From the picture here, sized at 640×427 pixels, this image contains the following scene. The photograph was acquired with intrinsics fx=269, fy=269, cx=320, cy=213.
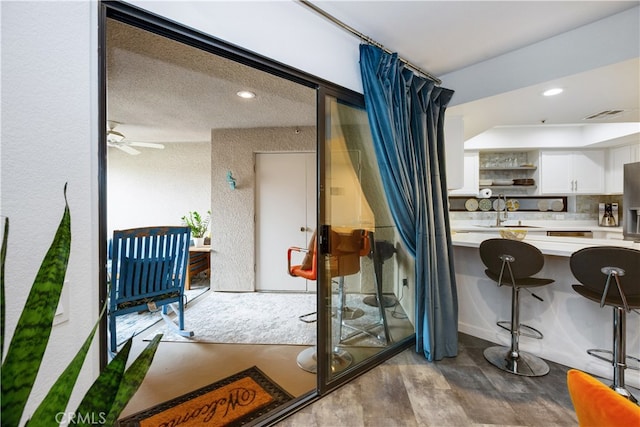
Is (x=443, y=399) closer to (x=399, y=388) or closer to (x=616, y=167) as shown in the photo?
(x=399, y=388)

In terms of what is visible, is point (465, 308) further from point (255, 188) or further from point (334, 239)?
point (255, 188)

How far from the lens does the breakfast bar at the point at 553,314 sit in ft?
6.25

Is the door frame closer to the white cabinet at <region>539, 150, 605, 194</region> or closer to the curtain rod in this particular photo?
the curtain rod

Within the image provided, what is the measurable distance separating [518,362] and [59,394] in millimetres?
2647

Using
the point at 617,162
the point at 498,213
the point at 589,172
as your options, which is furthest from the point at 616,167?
the point at 498,213

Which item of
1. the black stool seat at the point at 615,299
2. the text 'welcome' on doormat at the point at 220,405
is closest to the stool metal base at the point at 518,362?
the black stool seat at the point at 615,299

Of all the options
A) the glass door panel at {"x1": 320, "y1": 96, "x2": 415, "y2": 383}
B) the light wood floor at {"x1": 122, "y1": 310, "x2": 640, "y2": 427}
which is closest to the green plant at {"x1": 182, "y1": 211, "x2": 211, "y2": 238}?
the light wood floor at {"x1": 122, "y1": 310, "x2": 640, "y2": 427}

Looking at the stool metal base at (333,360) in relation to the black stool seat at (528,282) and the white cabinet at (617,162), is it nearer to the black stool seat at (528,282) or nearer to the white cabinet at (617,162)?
the black stool seat at (528,282)

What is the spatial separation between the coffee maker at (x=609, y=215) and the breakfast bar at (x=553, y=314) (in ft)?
9.79

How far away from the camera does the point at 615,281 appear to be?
4.82ft

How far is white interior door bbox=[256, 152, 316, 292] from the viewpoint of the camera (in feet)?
12.8

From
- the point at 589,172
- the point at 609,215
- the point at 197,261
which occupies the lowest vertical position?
the point at 197,261

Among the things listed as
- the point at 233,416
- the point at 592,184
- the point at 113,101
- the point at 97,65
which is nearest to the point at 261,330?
the point at 233,416

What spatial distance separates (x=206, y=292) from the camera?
393 cm
